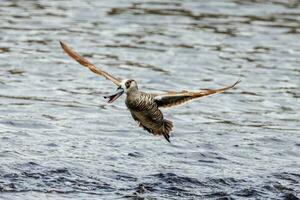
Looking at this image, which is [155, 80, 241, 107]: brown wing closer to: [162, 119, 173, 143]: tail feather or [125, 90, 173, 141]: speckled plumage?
[125, 90, 173, 141]: speckled plumage

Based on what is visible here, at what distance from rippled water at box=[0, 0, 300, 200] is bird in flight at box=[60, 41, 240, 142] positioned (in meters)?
0.72

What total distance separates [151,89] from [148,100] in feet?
16.2

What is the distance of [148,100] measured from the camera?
9.61m

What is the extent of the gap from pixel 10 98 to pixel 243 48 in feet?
16.8

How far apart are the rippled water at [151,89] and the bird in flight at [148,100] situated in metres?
0.72

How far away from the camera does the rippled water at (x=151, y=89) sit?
33.8 feet

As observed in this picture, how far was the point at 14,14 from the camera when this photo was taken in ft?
60.5

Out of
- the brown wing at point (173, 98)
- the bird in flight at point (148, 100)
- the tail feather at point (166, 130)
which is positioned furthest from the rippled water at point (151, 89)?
the brown wing at point (173, 98)

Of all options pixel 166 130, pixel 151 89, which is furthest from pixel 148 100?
pixel 151 89

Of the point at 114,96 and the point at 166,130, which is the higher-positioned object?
the point at 114,96

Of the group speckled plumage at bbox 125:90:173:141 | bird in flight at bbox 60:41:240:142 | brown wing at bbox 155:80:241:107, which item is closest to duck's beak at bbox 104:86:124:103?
bird in flight at bbox 60:41:240:142

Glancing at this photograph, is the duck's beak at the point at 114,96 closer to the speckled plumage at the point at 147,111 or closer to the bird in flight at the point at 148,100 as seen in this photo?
the bird in flight at the point at 148,100

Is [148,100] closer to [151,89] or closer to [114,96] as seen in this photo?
[114,96]

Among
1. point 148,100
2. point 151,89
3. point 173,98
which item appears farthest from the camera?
point 151,89
